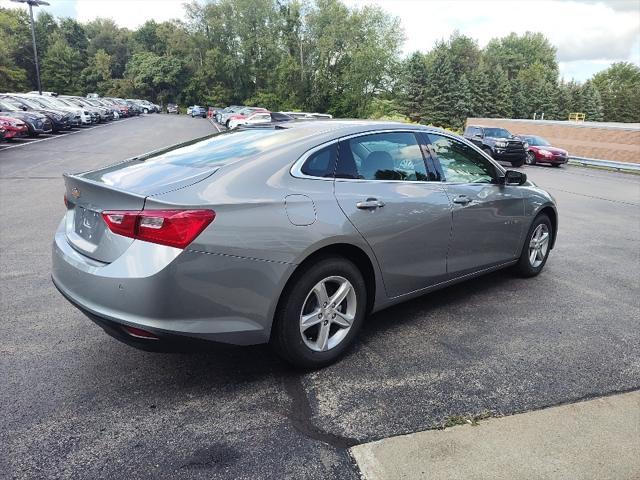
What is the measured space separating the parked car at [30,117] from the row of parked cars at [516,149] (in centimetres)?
1904

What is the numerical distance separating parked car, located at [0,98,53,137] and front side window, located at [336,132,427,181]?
21366mm

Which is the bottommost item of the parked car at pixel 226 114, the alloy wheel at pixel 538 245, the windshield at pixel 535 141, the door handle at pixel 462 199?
the parked car at pixel 226 114

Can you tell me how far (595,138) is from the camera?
1209 inches

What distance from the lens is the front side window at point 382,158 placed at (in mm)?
3578

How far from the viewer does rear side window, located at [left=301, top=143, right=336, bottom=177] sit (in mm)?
3322

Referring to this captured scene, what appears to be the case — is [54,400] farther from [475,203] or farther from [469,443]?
[475,203]

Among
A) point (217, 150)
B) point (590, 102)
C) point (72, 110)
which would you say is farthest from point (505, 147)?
point (590, 102)

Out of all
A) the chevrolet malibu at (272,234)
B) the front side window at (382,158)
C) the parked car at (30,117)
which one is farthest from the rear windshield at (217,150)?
the parked car at (30,117)

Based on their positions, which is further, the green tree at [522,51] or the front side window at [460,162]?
the green tree at [522,51]

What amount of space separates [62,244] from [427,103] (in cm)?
6599

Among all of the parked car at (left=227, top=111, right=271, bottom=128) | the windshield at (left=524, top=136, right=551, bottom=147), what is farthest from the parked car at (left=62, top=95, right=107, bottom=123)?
the windshield at (left=524, top=136, right=551, bottom=147)

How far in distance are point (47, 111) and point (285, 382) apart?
26281 millimetres

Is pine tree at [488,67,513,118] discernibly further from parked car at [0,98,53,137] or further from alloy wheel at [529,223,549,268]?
alloy wheel at [529,223,549,268]

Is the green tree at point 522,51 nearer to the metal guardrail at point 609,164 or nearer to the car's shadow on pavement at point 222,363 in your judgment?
the metal guardrail at point 609,164
